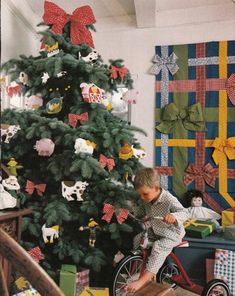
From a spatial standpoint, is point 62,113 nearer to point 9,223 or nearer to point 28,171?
point 28,171

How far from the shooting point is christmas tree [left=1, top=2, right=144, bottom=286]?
1.54m

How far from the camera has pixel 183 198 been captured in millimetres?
2305

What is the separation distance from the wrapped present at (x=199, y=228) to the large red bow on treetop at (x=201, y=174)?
0.38 m

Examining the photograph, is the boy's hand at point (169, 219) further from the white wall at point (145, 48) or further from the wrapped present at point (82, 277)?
the white wall at point (145, 48)

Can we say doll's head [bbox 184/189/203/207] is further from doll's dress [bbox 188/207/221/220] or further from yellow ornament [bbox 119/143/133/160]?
yellow ornament [bbox 119/143/133/160]

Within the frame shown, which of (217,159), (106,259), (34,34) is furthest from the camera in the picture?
(217,159)

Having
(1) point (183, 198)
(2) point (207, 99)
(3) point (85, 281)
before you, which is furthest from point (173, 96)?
(3) point (85, 281)

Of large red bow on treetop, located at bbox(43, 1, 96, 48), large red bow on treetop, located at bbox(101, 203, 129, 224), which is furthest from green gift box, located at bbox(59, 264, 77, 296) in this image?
large red bow on treetop, located at bbox(43, 1, 96, 48)

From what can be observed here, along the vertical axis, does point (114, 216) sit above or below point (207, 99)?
below

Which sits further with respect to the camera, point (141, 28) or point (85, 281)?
point (141, 28)

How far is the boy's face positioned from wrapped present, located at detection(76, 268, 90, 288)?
49cm

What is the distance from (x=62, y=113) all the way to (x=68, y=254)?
758 mm

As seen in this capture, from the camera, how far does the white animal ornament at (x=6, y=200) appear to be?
4.22 ft

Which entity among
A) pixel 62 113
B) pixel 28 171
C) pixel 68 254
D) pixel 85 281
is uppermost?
pixel 62 113
